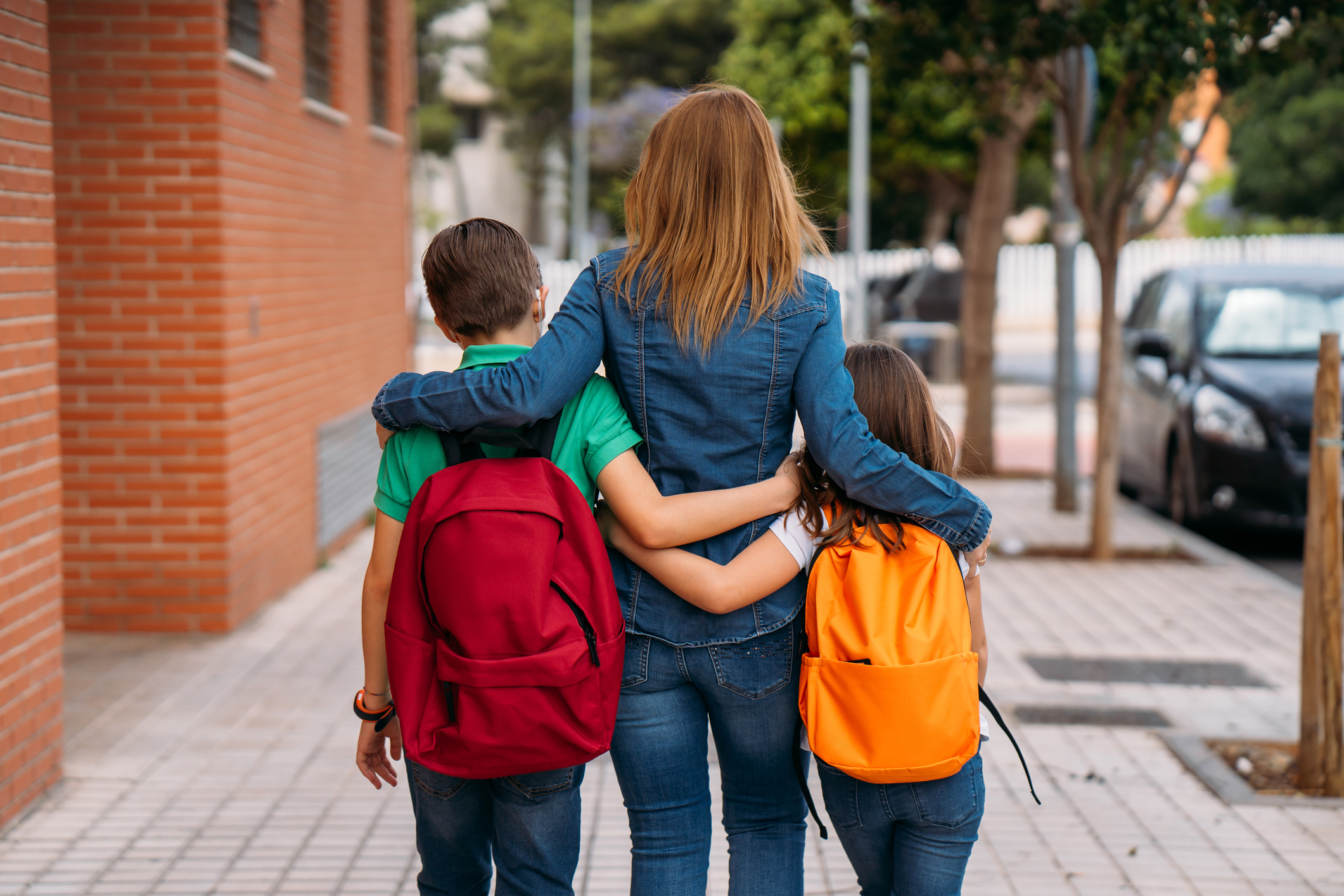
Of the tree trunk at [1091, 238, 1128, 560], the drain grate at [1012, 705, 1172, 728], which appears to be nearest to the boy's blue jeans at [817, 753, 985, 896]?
the drain grate at [1012, 705, 1172, 728]

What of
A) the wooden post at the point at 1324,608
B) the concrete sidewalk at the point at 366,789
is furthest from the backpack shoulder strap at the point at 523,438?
the wooden post at the point at 1324,608

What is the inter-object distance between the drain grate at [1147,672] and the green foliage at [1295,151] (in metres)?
29.4

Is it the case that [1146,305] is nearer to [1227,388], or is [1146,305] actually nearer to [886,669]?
[1227,388]

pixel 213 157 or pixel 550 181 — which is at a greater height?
pixel 550 181

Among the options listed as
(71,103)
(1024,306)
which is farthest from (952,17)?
(1024,306)

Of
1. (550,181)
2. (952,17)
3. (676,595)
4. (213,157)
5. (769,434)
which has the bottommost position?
(676,595)

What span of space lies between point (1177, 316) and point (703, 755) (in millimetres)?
8217

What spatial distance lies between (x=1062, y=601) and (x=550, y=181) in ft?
151

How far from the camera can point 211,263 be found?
234 inches

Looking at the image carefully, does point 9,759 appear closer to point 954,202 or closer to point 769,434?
point 769,434

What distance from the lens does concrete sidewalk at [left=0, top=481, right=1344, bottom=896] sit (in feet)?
12.2

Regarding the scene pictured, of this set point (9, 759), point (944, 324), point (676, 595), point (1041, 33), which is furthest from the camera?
point (944, 324)

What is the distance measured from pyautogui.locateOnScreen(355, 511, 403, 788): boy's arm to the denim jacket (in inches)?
7.7

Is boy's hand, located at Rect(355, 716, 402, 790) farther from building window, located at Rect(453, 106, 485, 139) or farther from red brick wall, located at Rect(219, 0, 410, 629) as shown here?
building window, located at Rect(453, 106, 485, 139)
